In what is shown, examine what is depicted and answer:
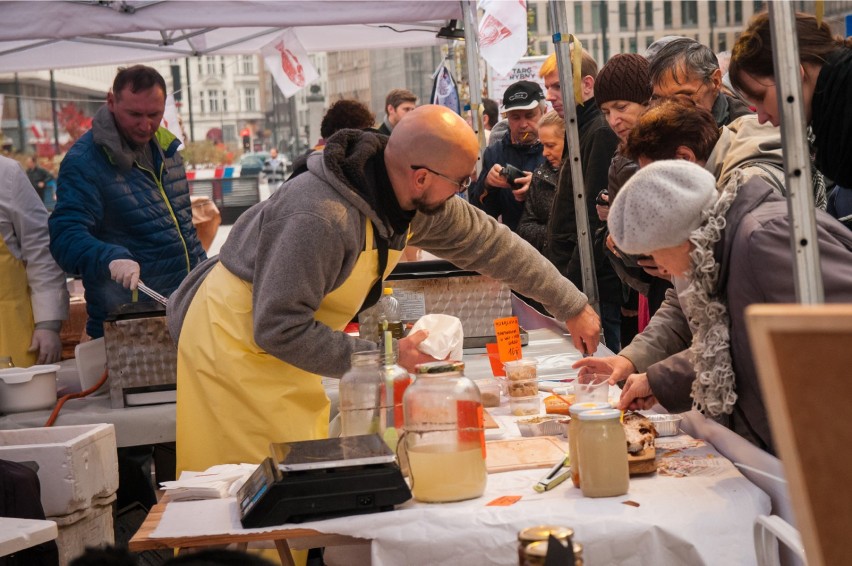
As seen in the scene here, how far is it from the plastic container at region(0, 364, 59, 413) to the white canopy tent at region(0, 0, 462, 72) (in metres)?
3.37

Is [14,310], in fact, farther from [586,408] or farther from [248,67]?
[248,67]

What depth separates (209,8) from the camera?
667 centimetres

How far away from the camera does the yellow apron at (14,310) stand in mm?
4715

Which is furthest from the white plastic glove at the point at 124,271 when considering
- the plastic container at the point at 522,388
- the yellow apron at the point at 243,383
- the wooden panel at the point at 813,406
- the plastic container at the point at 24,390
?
the wooden panel at the point at 813,406

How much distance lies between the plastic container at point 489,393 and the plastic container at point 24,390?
65.7 inches

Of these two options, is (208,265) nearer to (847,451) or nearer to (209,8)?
(847,451)

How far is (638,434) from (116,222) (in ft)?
10.2

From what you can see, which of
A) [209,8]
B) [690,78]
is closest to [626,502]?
[690,78]

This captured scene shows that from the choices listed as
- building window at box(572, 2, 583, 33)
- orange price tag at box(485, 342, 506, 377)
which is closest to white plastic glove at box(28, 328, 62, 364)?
orange price tag at box(485, 342, 506, 377)

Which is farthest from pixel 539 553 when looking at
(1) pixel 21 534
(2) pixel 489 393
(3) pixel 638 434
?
(2) pixel 489 393

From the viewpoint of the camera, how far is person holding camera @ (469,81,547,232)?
237 inches

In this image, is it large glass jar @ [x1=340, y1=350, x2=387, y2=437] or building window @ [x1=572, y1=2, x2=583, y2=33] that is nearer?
large glass jar @ [x1=340, y1=350, x2=387, y2=437]

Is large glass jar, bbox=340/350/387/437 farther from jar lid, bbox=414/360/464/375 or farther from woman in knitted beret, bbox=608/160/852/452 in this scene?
woman in knitted beret, bbox=608/160/852/452

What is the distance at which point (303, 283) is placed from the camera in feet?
8.64
